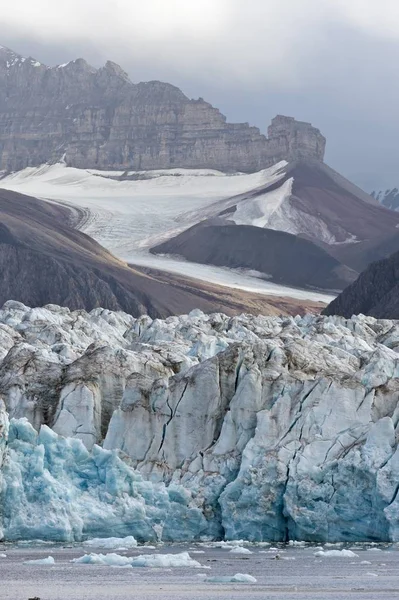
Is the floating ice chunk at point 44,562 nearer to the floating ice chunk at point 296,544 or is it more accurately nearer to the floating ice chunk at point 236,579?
the floating ice chunk at point 236,579

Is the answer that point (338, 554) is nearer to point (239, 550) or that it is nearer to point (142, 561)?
point (239, 550)

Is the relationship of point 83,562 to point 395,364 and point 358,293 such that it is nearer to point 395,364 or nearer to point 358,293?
point 395,364

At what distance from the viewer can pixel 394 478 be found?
41.1 m

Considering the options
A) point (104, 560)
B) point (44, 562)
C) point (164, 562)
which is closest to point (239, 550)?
point (164, 562)

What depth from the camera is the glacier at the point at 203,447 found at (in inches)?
1638

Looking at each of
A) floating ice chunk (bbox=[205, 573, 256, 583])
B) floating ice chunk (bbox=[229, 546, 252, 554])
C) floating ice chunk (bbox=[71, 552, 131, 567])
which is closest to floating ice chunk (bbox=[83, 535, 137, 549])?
floating ice chunk (bbox=[229, 546, 252, 554])

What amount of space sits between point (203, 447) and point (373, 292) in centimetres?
11968

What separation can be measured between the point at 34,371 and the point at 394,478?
14438 millimetres

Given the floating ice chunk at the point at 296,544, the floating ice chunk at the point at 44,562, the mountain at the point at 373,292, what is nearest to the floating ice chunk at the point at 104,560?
the floating ice chunk at the point at 44,562

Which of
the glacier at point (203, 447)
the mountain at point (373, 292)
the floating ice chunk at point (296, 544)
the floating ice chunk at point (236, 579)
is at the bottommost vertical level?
the floating ice chunk at point (296, 544)

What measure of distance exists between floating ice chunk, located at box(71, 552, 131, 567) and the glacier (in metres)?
4.14

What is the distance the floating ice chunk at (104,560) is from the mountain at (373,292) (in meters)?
117

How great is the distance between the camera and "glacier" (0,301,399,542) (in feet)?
136

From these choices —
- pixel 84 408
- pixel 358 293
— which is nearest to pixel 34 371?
pixel 84 408
